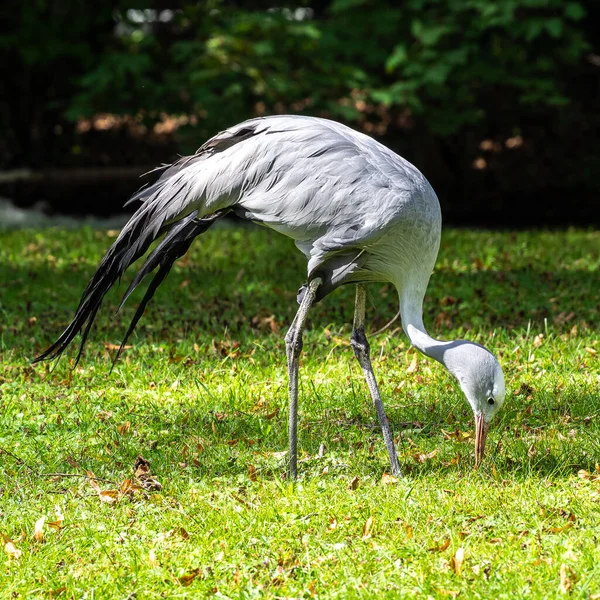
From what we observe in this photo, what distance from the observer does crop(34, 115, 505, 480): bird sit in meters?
4.18

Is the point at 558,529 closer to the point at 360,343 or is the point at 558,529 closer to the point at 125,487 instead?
the point at 360,343

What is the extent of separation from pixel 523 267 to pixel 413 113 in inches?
210

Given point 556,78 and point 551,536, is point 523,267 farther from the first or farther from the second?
point 556,78

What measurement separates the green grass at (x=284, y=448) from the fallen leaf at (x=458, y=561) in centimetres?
3

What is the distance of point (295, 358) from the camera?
Answer: 444 cm

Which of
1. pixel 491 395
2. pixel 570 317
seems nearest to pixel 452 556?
pixel 491 395

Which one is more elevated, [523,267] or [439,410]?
[439,410]

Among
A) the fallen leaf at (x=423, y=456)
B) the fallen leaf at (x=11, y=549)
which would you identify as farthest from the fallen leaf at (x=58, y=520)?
the fallen leaf at (x=423, y=456)

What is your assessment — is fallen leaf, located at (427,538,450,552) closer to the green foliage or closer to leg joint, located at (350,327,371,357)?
leg joint, located at (350,327,371,357)

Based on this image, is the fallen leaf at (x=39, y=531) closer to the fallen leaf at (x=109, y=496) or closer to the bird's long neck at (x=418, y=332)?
the fallen leaf at (x=109, y=496)

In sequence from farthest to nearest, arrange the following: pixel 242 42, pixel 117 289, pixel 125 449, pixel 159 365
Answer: pixel 242 42
pixel 117 289
pixel 159 365
pixel 125 449

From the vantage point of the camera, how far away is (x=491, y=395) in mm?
4016

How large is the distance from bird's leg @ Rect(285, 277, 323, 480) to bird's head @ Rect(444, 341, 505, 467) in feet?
2.37

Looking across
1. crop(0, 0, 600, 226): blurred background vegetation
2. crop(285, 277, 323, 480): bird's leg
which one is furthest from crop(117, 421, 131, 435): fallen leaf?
crop(0, 0, 600, 226): blurred background vegetation
